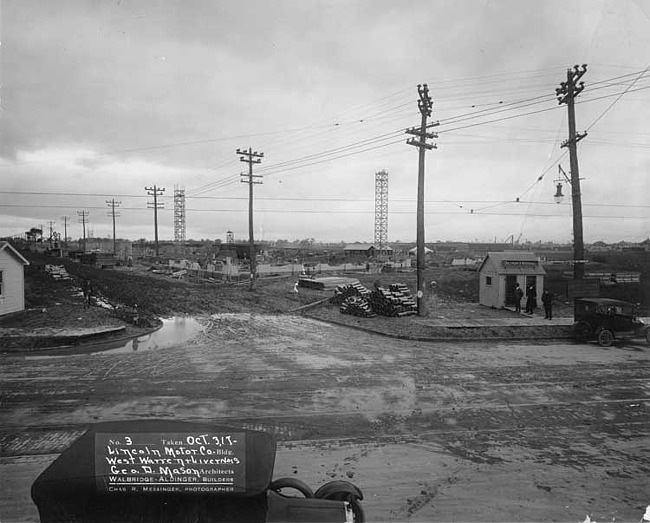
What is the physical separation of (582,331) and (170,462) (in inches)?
683

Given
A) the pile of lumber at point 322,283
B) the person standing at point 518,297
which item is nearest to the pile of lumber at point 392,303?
the person standing at point 518,297

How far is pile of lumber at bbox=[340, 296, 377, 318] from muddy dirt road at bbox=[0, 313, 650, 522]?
21.5 ft

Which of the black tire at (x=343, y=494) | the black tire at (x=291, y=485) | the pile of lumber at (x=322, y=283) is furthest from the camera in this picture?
the pile of lumber at (x=322, y=283)

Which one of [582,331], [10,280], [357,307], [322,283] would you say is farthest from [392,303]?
[10,280]

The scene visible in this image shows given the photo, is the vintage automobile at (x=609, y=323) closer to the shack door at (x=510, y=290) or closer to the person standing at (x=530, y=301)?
the person standing at (x=530, y=301)

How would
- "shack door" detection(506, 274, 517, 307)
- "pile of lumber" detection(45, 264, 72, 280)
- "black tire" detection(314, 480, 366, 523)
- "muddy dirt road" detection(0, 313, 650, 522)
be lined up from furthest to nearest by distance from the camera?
"pile of lumber" detection(45, 264, 72, 280) → "shack door" detection(506, 274, 517, 307) → "muddy dirt road" detection(0, 313, 650, 522) → "black tire" detection(314, 480, 366, 523)

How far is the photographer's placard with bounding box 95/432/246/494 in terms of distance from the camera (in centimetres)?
247

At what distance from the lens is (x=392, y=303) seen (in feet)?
68.4

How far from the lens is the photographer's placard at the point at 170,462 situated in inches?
97.2

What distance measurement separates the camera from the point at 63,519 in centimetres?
246

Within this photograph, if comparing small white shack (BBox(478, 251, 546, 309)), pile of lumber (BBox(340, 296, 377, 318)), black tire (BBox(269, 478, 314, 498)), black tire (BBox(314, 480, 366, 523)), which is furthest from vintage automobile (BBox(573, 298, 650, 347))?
black tire (BBox(269, 478, 314, 498))

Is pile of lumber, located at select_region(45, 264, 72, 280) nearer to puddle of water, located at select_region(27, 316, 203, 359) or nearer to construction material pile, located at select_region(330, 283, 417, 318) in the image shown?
puddle of water, located at select_region(27, 316, 203, 359)

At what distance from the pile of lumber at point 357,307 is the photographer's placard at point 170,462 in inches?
721

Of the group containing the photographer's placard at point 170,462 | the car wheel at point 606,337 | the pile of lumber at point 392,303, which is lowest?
the car wheel at point 606,337
